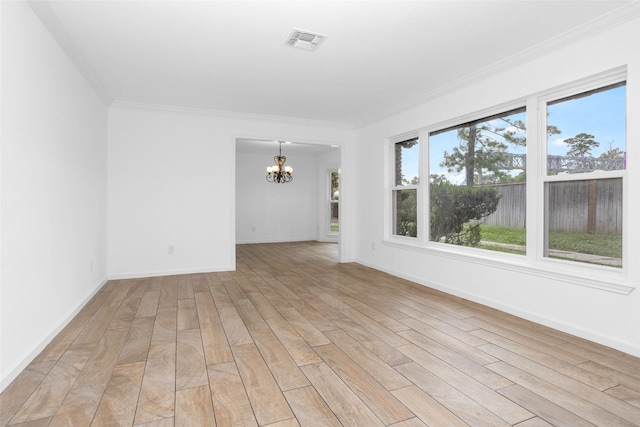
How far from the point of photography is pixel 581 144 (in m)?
2.87

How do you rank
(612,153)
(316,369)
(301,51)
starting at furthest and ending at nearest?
(301,51), (612,153), (316,369)

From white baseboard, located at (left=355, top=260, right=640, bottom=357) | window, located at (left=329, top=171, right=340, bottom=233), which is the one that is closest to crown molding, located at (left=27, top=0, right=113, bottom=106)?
white baseboard, located at (left=355, top=260, right=640, bottom=357)

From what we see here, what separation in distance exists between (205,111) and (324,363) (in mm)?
4050

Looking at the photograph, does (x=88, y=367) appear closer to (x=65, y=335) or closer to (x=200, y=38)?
(x=65, y=335)

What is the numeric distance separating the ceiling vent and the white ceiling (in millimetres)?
60

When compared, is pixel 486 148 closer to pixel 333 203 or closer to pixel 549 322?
pixel 549 322

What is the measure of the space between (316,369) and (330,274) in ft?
→ 9.73

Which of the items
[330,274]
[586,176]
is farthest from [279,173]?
[586,176]

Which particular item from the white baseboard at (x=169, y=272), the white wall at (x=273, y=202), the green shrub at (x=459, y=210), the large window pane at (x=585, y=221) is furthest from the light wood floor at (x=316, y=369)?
the white wall at (x=273, y=202)

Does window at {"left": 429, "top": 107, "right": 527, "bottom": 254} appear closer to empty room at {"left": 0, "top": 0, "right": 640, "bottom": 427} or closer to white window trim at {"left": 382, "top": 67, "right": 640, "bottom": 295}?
empty room at {"left": 0, "top": 0, "right": 640, "bottom": 427}

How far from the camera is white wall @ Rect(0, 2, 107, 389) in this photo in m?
2.05

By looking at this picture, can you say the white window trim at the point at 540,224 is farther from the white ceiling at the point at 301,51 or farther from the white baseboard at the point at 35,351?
the white baseboard at the point at 35,351

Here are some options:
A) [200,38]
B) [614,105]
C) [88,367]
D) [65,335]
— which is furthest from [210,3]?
[614,105]

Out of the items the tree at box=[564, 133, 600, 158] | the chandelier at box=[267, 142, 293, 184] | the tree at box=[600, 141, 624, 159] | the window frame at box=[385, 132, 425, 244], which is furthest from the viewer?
the chandelier at box=[267, 142, 293, 184]
